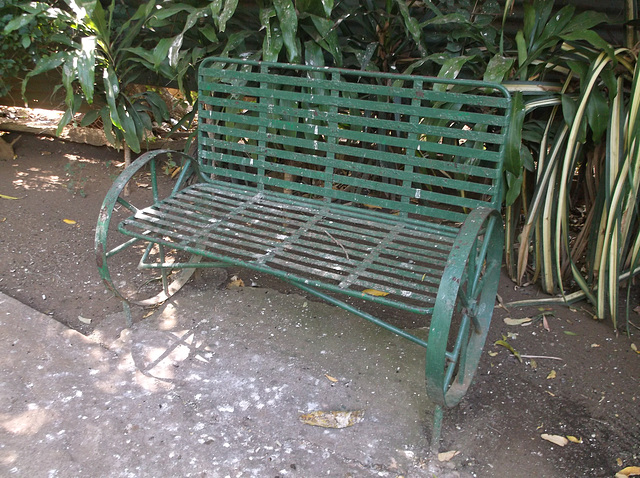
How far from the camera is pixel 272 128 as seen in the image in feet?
9.45

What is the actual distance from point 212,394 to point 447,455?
90 centimetres

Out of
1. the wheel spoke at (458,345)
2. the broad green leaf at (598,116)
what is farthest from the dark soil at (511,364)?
the broad green leaf at (598,116)

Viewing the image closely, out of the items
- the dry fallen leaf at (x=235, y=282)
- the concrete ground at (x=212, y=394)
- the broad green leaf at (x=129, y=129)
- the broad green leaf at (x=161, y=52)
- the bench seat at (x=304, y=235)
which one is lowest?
the concrete ground at (x=212, y=394)

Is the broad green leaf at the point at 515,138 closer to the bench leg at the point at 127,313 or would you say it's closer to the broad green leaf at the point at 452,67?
the broad green leaf at the point at 452,67

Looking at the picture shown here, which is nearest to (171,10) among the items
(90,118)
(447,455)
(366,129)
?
(90,118)

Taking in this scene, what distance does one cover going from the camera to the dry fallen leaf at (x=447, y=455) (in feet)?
6.69

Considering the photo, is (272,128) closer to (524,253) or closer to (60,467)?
(524,253)

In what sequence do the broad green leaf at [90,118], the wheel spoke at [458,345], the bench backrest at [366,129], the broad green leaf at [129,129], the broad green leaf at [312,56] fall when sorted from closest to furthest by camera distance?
the wheel spoke at [458,345] → the bench backrest at [366,129] → the broad green leaf at [312,56] → the broad green leaf at [129,129] → the broad green leaf at [90,118]

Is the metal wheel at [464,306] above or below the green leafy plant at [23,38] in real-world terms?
below

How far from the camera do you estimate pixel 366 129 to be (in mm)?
3084

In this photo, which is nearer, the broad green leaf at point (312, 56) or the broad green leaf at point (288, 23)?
the broad green leaf at point (288, 23)

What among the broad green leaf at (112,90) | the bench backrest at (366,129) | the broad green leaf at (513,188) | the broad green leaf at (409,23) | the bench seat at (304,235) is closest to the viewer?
the bench seat at (304,235)

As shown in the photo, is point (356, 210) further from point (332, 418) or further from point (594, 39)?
point (594, 39)

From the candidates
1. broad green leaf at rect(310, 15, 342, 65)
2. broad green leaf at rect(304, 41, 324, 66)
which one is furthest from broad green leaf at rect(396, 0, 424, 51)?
broad green leaf at rect(304, 41, 324, 66)
